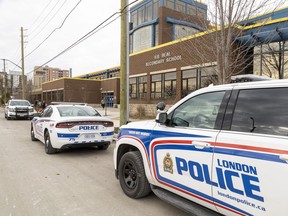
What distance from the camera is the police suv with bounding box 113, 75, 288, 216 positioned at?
7.01 feet

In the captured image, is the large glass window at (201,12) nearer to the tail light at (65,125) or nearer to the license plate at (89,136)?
the license plate at (89,136)

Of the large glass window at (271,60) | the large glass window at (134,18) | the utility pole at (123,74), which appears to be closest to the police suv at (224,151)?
the utility pole at (123,74)

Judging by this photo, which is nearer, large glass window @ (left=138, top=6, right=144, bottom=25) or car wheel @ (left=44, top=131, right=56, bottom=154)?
car wheel @ (left=44, top=131, right=56, bottom=154)

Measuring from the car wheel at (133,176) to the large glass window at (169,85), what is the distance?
59.2 feet

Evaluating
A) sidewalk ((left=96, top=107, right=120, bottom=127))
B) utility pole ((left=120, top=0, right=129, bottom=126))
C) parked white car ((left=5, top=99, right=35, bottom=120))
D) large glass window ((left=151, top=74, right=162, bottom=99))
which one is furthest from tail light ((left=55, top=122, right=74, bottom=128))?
large glass window ((left=151, top=74, right=162, bottom=99))

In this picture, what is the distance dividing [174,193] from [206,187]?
2.42ft

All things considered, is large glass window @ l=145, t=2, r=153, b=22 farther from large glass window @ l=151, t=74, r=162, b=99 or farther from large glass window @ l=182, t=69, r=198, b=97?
large glass window @ l=182, t=69, r=198, b=97

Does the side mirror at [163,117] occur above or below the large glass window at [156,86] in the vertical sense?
below

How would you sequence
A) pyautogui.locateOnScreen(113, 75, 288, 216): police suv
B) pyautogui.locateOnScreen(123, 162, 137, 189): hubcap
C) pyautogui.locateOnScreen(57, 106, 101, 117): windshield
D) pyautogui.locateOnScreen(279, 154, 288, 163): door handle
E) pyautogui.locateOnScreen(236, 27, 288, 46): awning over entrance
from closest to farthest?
pyautogui.locateOnScreen(279, 154, 288, 163): door handle < pyautogui.locateOnScreen(113, 75, 288, 216): police suv < pyautogui.locateOnScreen(123, 162, 137, 189): hubcap < pyautogui.locateOnScreen(57, 106, 101, 117): windshield < pyautogui.locateOnScreen(236, 27, 288, 46): awning over entrance

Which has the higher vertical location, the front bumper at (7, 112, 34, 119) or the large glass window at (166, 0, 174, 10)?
the large glass window at (166, 0, 174, 10)

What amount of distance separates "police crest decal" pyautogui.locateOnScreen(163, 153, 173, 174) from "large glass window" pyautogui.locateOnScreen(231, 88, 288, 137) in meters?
0.99

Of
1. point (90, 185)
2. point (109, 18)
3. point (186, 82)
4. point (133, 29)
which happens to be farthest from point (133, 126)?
point (133, 29)

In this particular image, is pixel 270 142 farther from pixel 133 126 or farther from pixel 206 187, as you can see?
pixel 133 126

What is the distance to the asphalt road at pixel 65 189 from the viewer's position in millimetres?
3529
